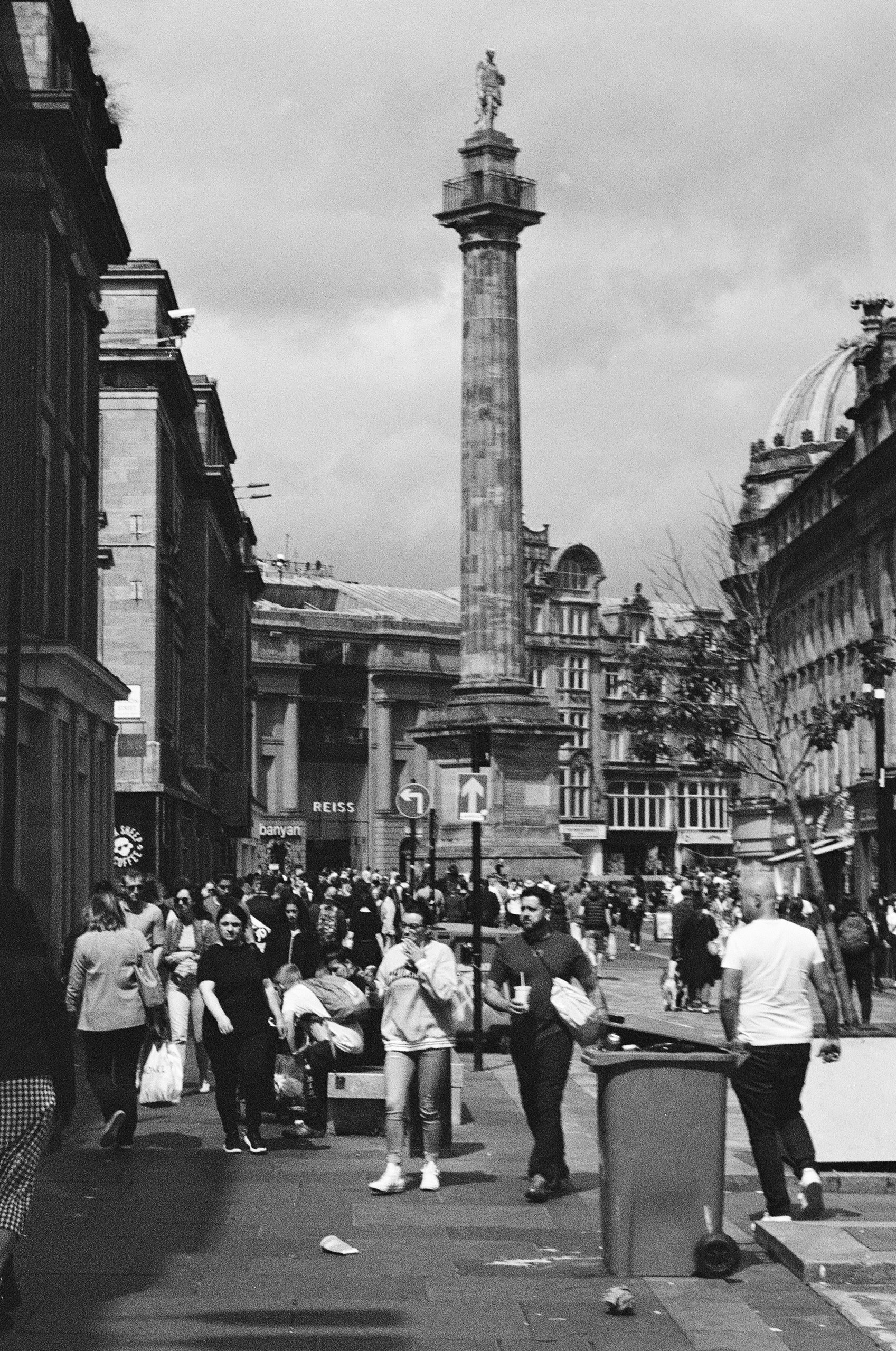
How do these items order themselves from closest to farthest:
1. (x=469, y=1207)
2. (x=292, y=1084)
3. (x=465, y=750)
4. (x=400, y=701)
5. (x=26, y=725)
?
Result: (x=469, y=1207) < (x=292, y=1084) < (x=26, y=725) < (x=465, y=750) < (x=400, y=701)

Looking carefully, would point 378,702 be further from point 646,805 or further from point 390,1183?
point 390,1183

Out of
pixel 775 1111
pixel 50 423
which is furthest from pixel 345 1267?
pixel 50 423

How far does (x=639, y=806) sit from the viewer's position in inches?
5763

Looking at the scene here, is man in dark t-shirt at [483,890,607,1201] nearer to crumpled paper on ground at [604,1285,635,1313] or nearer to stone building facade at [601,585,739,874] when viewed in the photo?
crumpled paper on ground at [604,1285,635,1313]

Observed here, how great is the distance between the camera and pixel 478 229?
2496 inches

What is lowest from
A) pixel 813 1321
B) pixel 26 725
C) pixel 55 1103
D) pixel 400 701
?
pixel 813 1321

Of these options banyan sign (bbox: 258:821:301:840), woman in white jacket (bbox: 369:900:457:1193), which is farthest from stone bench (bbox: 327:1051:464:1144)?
banyan sign (bbox: 258:821:301:840)

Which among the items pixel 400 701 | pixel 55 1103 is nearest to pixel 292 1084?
pixel 55 1103

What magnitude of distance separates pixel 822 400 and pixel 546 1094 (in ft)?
292

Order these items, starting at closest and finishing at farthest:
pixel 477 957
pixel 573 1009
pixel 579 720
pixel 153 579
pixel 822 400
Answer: pixel 573 1009 → pixel 477 957 → pixel 153 579 → pixel 822 400 → pixel 579 720

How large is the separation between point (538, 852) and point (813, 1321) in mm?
51853

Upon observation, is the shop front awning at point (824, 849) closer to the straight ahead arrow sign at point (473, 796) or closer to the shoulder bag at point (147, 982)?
the straight ahead arrow sign at point (473, 796)

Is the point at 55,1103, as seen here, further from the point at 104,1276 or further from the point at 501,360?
the point at 501,360

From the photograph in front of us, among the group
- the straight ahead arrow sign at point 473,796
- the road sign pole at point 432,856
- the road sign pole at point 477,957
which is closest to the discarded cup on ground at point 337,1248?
the road sign pole at point 477,957
